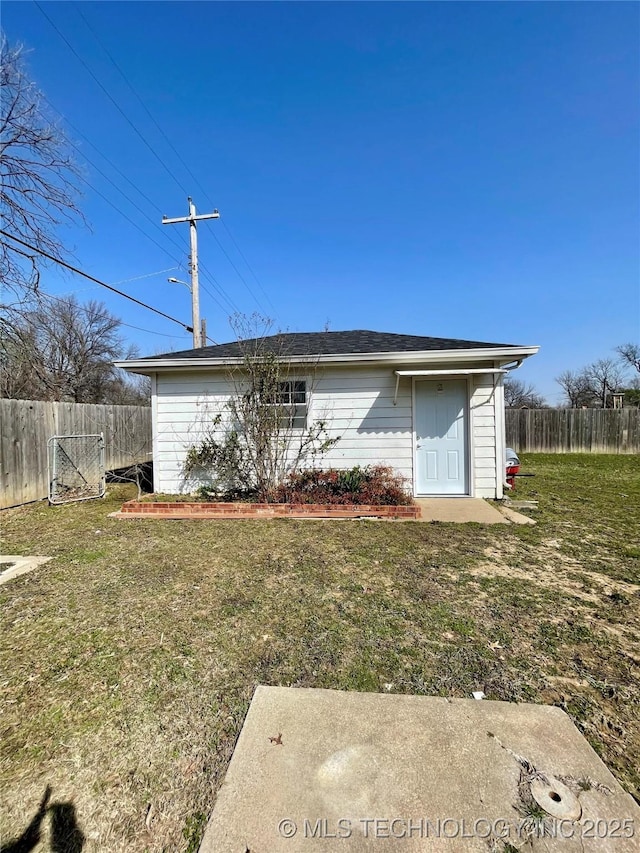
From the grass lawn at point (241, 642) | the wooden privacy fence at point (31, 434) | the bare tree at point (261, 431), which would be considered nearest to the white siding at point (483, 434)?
the grass lawn at point (241, 642)

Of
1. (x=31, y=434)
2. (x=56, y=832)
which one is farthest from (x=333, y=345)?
(x=56, y=832)

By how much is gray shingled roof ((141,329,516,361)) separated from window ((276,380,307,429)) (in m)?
0.58

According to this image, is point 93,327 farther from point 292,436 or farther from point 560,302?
point 560,302

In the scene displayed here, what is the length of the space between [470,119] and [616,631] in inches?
373

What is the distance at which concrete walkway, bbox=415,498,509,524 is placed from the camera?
560cm

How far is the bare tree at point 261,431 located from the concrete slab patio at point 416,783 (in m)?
4.82

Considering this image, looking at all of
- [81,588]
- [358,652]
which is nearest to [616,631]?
[358,652]

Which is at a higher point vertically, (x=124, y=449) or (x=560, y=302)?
(x=560, y=302)

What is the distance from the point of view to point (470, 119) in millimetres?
7898

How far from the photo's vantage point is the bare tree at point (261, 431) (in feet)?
22.0

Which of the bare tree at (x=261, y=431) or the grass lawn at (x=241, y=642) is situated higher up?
the bare tree at (x=261, y=431)

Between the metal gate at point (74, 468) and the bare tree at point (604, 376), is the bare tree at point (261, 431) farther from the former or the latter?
the bare tree at point (604, 376)

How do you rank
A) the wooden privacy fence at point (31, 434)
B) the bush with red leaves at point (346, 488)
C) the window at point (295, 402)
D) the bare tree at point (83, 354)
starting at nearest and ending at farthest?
the bush with red leaves at point (346, 488), the wooden privacy fence at point (31, 434), the window at point (295, 402), the bare tree at point (83, 354)

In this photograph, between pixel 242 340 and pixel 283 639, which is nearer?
pixel 283 639
